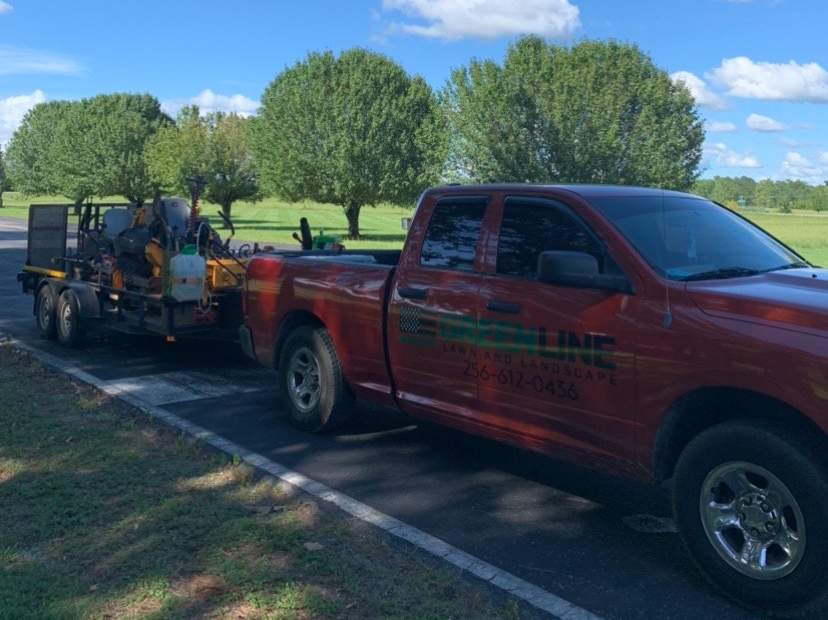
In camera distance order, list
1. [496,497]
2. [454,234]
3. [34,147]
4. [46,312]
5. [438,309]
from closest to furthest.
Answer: [496,497] → [438,309] → [454,234] → [46,312] → [34,147]

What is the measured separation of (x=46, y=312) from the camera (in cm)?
1055

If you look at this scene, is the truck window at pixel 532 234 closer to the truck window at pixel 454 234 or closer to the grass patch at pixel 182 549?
the truck window at pixel 454 234

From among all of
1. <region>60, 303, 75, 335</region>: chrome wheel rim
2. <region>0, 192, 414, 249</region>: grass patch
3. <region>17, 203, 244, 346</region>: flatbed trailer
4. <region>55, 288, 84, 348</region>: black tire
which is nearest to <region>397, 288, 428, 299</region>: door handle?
<region>17, 203, 244, 346</region>: flatbed trailer

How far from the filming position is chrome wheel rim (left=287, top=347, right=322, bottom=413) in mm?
6695

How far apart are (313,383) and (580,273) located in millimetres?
2974

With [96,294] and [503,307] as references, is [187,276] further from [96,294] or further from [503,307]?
[503,307]

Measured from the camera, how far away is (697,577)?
4.21 metres

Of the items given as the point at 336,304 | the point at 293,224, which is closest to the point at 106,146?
the point at 293,224

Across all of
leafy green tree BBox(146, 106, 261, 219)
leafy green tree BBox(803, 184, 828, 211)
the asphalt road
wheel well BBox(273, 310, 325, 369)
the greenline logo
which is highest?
leafy green tree BBox(803, 184, 828, 211)

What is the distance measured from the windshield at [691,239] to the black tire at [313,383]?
2548 mm

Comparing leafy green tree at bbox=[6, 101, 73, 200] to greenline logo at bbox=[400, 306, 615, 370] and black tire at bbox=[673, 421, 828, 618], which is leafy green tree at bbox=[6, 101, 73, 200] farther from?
black tire at bbox=[673, 421, 828, 618]

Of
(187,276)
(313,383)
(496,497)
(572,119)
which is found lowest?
(496,497)

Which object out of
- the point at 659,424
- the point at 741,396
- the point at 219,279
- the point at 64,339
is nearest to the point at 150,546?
the point at 659,424

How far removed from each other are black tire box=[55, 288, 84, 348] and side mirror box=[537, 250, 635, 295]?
23.1 ft
